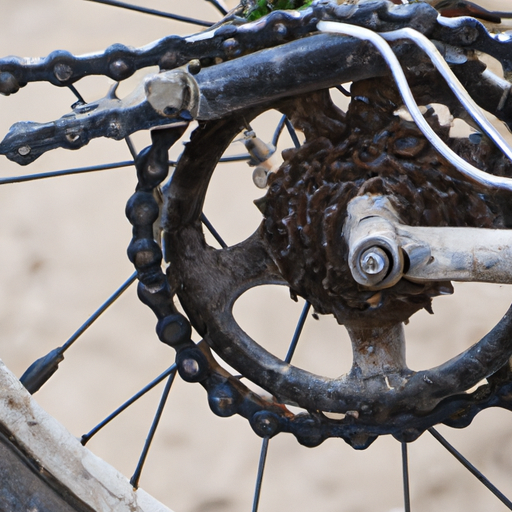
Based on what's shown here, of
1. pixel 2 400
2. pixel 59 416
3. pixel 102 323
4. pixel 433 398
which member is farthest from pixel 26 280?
pixel 433 398

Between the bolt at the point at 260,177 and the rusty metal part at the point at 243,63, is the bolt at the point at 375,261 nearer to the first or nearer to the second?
the rusty metal part at the point at 243,63

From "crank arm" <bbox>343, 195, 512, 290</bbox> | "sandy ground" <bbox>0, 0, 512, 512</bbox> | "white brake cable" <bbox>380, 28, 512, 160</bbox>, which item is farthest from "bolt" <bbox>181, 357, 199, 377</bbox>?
"sandy ground" <bbox>0, 0, 512, 512</bbox>

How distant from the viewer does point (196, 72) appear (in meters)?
0.52

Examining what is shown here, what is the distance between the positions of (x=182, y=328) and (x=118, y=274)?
105 centimetres

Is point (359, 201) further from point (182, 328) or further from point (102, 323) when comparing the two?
point (102, 323)

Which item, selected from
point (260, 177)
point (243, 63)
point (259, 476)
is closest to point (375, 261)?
point (243, 63)

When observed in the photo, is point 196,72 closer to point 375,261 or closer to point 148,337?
point 375,261

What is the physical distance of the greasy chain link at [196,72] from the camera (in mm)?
507

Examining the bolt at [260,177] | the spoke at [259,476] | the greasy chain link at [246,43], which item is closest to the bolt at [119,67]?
the greasy chain link at [246,43]

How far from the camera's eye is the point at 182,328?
59 centimetres

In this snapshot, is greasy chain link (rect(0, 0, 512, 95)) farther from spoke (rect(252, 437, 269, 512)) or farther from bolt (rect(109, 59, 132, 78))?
spoke (rect(252, 437, 269, 512))

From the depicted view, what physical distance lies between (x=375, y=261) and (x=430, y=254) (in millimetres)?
34

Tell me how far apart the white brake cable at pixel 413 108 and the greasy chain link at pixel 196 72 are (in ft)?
0.06

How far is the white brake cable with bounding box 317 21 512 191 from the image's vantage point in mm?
470
